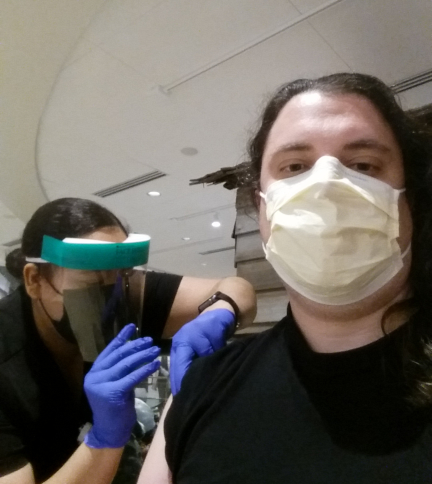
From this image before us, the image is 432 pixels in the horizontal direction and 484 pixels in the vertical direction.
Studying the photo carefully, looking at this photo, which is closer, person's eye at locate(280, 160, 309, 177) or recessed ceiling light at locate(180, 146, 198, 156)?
person's eye at locate(280, 160, 309, 177)

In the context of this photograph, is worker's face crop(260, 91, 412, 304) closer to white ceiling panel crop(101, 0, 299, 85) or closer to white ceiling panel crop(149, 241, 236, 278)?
white ceiling panel crop(101, 0, 299, 85)

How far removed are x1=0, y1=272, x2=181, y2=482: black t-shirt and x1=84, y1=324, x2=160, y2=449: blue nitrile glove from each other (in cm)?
20

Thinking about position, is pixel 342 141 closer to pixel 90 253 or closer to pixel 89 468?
pixel 90 253

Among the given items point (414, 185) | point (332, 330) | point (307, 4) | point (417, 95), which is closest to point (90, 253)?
point (332, 330)

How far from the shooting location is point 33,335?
130 centimetres

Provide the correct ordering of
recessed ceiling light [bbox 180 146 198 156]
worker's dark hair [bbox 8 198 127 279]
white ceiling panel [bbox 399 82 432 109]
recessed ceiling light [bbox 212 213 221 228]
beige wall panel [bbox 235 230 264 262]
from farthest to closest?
recessed ceiling light [bbox 212 213 221 228], recessed ceiling light [bbox 180 146 198 156], white ceiling panel [bbox 399 82 432 109], beige wall panel [bbox 235 230 264 262], worker's dark hair [bbox 8 198 127 279]

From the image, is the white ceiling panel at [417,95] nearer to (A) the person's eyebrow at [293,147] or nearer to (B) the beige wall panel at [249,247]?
(B) the beige wall panel at [249,247]

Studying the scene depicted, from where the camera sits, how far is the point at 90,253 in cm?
119

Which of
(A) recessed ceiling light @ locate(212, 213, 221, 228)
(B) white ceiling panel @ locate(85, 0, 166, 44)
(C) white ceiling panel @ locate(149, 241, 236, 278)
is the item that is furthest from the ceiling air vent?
(C) white ceiling panel @ locate(149, 241, 236, 278)

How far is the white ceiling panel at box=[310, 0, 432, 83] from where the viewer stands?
1.85m

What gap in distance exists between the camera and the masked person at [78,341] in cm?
109

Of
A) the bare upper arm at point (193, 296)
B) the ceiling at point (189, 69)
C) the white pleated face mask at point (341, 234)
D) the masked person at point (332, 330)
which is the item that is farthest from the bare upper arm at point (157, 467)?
the ceiling at point (189, 69)

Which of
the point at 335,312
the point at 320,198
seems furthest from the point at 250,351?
the point at 320,198

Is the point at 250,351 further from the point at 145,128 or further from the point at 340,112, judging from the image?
the point at 145,128
